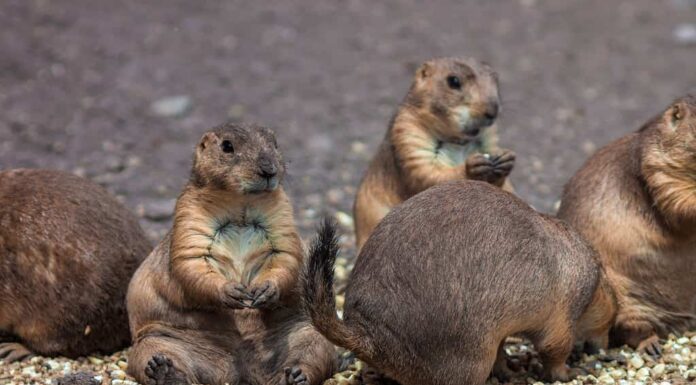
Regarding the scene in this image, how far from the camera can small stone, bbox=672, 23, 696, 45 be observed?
591 inches

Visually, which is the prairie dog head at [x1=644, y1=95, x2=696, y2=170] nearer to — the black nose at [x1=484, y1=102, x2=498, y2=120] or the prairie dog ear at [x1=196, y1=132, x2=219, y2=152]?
the black nose at [x1=484, y1=102, x2=498, y2=120]

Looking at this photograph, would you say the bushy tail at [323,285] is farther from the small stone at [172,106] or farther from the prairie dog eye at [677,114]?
the small stone at [172,106]

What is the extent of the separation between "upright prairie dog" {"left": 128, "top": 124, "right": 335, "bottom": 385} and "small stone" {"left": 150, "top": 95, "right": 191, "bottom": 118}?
591 cm

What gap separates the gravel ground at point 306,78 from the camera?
11.2 meters

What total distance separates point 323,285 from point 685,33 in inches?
430

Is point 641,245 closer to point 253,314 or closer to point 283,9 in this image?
point 253,314

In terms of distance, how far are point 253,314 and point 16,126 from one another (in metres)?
6.11

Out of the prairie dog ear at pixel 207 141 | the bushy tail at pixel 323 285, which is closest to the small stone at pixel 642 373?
the bushy tail at pixel 323 285

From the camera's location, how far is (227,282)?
6117mm

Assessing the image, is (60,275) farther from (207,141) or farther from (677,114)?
(677,114)

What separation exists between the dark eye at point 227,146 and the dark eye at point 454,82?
2273mm

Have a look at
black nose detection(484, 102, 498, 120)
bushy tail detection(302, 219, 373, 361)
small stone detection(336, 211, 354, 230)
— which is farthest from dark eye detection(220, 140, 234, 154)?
small stone detection(336, 211, 354, 230)

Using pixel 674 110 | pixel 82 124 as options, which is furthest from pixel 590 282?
pixel 82 124

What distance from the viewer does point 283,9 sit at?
15.0m
